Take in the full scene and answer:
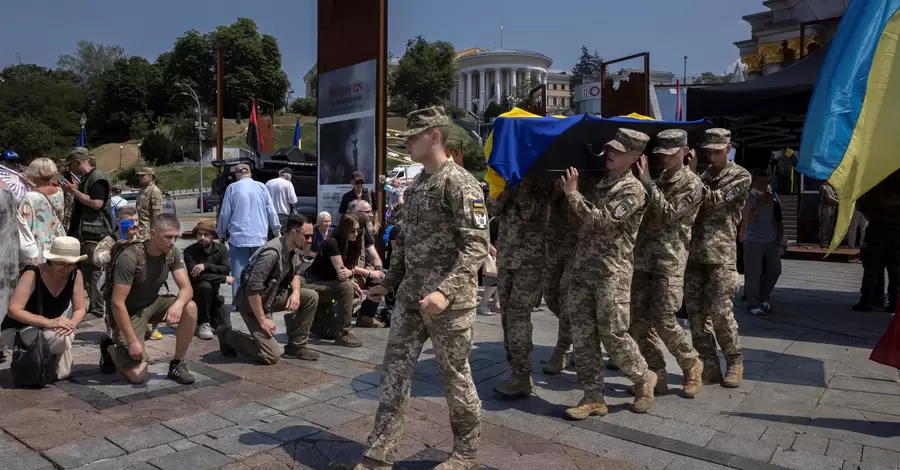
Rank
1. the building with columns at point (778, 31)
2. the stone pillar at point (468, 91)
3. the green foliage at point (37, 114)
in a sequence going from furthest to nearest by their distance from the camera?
the stone pillar at point (468, 91)
the green foliage at point (37, 114)
the building with columns at point (778, 31)

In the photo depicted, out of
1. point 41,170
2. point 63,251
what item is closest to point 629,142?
point 63,251

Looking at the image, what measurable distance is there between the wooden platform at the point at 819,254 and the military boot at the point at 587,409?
1212 centimetres

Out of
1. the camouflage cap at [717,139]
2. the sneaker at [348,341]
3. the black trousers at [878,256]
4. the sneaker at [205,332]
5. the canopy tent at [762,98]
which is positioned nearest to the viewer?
the camouflage cap at [717,139]

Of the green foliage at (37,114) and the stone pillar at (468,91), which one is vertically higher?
the stone pillar at (468,91)

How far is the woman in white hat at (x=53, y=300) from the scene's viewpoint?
17.1 feet

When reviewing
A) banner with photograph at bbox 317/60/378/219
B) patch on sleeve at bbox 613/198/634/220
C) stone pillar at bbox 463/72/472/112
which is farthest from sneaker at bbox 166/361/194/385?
stone pillar at bbox 463/72/472/112

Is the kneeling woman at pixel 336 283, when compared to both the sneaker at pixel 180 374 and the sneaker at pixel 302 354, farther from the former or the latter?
the sneaker at pixel 180 374

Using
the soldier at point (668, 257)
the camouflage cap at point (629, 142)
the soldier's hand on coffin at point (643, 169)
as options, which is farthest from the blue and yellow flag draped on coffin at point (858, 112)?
the camouflage cap at point (629, 142)

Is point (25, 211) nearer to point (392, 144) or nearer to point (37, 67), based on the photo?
point (392, 144)

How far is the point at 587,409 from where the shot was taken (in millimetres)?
4672

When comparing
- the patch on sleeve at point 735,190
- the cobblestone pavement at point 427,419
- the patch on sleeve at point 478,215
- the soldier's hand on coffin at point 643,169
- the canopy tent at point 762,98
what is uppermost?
the canopy tent at point 762,98

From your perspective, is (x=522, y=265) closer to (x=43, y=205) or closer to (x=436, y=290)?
(x=436, y=290)

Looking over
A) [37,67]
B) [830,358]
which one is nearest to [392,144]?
[37,67]

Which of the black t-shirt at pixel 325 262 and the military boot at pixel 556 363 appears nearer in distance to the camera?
the military boot at pixel 556 363
